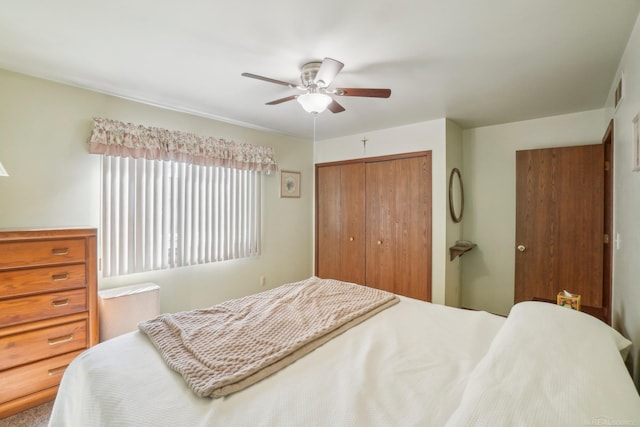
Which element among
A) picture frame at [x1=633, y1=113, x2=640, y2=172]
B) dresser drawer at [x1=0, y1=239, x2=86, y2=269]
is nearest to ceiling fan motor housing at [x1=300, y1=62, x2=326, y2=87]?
picture frame at [x1=633, y1=113, x2=640, y2=172]

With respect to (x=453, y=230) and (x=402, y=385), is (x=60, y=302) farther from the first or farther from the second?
(x=453, y=230)

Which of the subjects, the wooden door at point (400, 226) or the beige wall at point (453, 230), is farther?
the wooden door at point (400, 226)

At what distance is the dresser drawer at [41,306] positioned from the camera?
6.11ft

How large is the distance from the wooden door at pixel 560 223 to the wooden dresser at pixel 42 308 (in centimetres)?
414

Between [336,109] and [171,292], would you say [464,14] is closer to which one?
[336,109]

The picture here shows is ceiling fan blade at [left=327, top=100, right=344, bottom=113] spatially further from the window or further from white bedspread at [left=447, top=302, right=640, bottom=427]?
white bedspread at [left=447, top=302, right=640, bottom=427]

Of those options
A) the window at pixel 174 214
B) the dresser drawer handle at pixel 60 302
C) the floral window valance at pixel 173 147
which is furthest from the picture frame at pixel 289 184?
the dresser drawer handle at pixel 60 302

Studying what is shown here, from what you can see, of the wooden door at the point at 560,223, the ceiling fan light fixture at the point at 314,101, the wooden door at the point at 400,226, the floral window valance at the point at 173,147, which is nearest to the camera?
the ceiling fan light fixture at the point at 314,101

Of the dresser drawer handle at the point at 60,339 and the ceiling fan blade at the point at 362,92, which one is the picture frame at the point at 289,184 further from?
the dresser drawer handle at the point at 60,339

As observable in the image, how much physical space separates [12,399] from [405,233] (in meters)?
3.65

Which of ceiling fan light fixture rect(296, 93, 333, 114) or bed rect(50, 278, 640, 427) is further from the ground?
ceiling fan light fixture rect(296, 93, 333, 114)

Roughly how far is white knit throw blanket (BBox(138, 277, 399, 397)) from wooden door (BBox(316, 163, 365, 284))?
5.97 feet

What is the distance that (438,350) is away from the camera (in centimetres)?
145

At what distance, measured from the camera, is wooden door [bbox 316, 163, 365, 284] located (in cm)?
407
